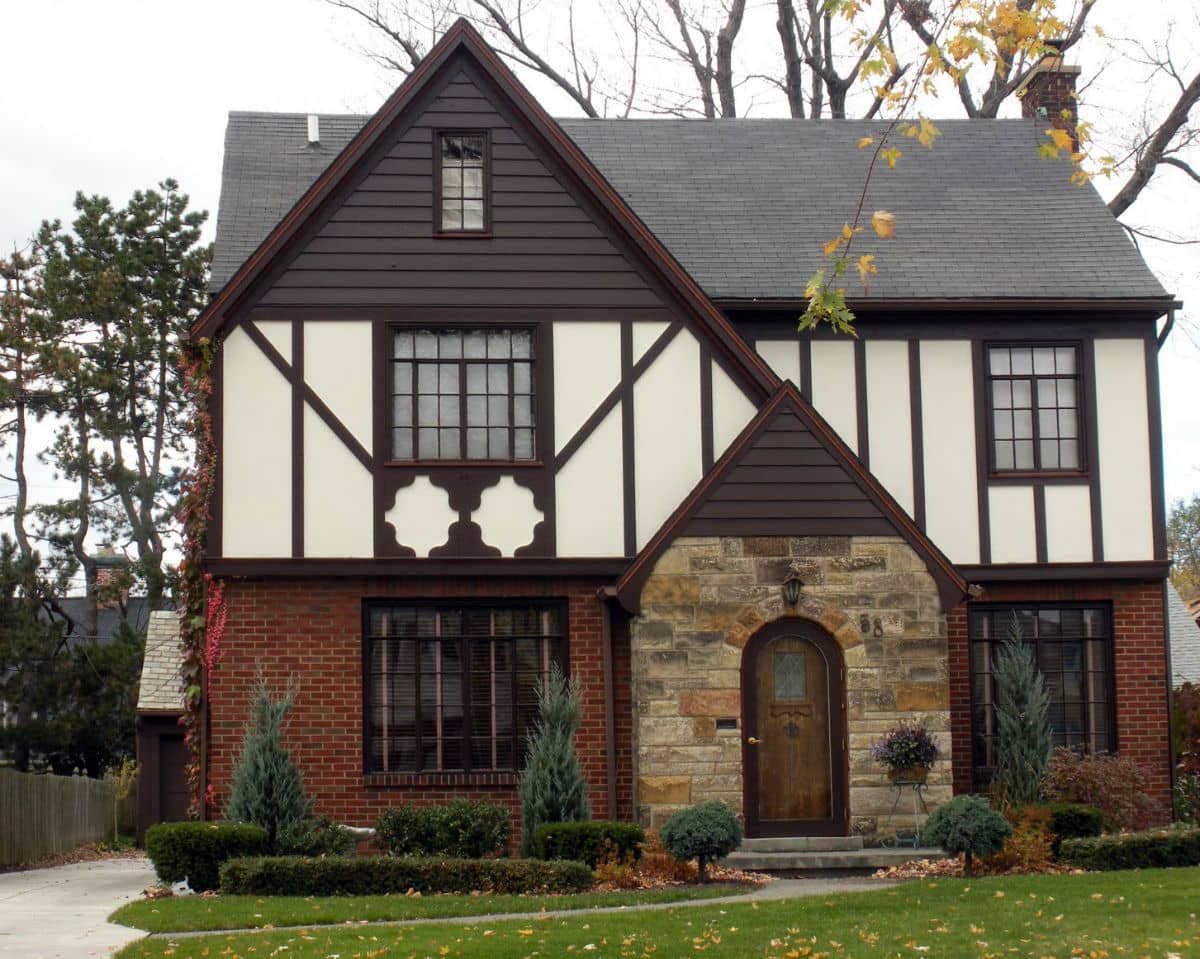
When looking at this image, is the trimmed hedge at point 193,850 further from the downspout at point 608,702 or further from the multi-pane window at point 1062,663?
the multi-pane window at point 1062,663

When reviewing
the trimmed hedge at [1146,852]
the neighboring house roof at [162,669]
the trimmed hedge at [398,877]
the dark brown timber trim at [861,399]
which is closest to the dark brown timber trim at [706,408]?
the dark brown timber trim at [861,399]

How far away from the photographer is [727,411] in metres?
18.7

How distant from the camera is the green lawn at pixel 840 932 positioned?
1113 centimetres

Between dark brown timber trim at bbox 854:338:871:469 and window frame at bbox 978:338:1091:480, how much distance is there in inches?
52.9

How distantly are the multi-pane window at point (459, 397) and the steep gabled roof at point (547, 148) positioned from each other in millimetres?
1626

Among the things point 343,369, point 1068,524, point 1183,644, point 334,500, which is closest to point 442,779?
point 334,500

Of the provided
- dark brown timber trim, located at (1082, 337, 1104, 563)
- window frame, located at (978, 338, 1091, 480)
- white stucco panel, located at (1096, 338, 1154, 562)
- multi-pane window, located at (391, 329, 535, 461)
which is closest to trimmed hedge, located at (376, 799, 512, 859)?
multi-pane window, located at (391, 329, 535, 461)

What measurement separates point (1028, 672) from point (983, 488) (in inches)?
85.1

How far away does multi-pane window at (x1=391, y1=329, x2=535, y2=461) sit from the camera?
18.6 m

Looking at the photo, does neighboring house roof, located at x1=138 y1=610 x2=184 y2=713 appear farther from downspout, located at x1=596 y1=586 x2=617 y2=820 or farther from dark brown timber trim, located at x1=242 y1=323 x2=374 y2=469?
downspout, located at x1=596 y1=586 x2=617 y2=820

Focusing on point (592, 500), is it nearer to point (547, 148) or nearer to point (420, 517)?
point (420, 517)

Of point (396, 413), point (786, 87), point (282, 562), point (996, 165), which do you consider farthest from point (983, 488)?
point (786, 87)

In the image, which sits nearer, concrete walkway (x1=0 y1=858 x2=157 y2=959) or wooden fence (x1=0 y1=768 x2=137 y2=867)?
concrete walkway (x1=0 y1=858 x2=157 y2=959)

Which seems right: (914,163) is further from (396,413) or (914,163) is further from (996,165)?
(396,413)
